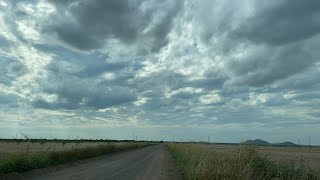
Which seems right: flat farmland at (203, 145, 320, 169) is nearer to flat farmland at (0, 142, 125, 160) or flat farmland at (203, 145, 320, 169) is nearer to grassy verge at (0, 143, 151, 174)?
grassy verge at (0, 143, 151, 174)

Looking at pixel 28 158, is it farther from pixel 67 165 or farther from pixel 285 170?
pixel 285 170

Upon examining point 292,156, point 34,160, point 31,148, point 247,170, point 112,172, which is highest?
point 31,148

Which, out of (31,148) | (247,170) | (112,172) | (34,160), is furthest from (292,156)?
(247,170)

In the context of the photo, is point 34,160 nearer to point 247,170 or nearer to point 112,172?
point 112,172

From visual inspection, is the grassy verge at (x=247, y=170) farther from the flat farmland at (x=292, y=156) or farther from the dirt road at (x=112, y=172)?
the dirt road at (x=112, y=172)

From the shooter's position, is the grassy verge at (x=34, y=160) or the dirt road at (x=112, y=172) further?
the grassy verge at (x=34, y=160)

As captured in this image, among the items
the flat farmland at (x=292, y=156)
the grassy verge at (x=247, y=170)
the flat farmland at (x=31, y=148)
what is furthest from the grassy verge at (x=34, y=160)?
the grassy verge at (x=247, y=170)

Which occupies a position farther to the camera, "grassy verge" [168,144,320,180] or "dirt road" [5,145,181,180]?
"dirt road" [5,145,181,180]

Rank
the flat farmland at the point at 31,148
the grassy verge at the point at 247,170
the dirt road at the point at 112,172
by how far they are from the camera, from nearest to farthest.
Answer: the grassy verge at the point at 247,170
the dirt road at the point at 112,172
the flat farmland at the point at 31,148

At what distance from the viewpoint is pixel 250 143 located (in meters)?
21.2

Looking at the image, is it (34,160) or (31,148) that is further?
(31,148)

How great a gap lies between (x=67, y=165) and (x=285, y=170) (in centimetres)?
1924

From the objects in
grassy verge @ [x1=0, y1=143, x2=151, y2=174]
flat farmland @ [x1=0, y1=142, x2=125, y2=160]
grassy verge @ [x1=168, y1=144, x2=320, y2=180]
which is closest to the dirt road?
grassy verge @ [x1=0, y1=143, x2=151, y2=174]

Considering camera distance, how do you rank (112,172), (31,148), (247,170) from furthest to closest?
(31,148)
(112,172)
(247,170)
